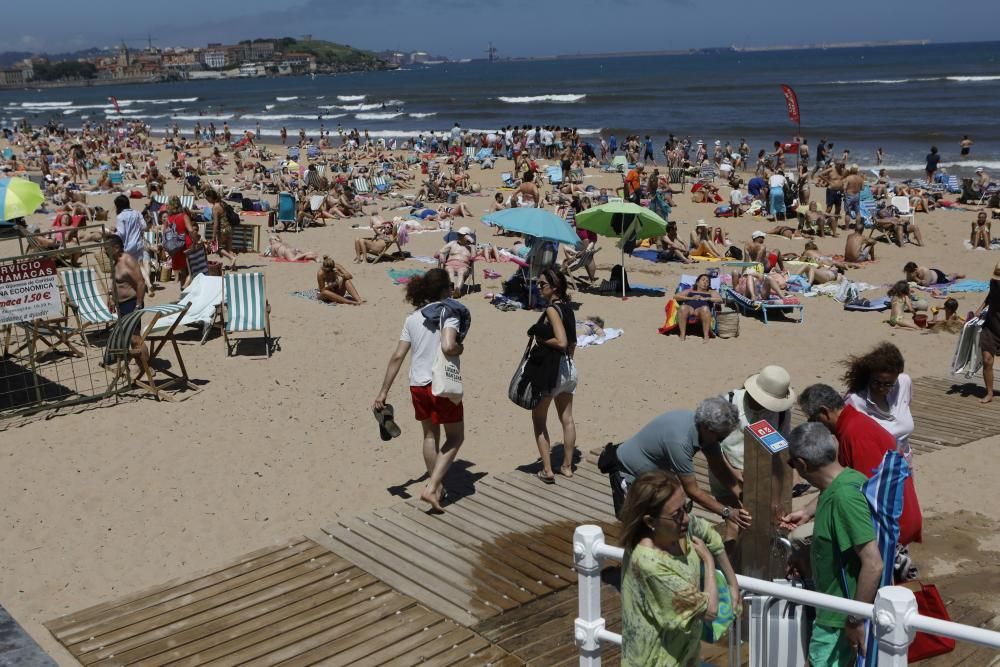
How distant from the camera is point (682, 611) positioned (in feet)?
9.30

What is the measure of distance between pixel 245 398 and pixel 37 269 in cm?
195

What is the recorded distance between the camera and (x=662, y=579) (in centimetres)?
282

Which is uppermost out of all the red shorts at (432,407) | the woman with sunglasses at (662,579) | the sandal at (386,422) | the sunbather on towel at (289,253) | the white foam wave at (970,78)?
the woman with sunglasses at (662,579)

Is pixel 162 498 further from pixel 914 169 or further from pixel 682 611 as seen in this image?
pixel 914 169

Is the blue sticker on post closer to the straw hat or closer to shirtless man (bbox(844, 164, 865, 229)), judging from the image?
the straw hat

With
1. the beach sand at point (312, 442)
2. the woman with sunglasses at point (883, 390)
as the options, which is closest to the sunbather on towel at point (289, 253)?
the beach sand at point (312, 442)

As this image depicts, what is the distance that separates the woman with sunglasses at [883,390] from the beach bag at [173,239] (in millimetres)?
9103

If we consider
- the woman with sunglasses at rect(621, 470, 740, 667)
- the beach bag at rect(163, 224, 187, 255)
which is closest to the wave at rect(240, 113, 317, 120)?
the beach bag at rect(163, 224, 187, 255)

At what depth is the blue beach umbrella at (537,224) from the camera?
34.6ft

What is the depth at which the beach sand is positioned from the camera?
223 inches

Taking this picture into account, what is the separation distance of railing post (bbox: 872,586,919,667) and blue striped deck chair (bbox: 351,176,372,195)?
19.9 m

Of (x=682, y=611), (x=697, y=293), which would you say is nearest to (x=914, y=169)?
(x=697, y=293)

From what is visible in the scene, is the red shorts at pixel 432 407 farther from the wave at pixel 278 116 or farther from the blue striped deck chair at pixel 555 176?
the wave at pixel 278 116

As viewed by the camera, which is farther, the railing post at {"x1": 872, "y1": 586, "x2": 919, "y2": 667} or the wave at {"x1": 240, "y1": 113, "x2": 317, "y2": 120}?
the wave at {"x1": 240, "y1": 113, "x2": 317, "y2": 120}
